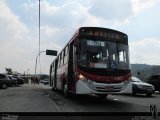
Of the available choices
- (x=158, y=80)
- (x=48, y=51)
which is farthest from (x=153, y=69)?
(x=158, y=80)

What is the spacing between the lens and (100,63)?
48.6ft

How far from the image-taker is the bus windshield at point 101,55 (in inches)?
583

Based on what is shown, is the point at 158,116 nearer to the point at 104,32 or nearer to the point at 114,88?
the point at 114,88

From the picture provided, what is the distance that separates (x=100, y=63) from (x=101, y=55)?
39 centimetres

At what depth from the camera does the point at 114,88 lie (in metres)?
14.8

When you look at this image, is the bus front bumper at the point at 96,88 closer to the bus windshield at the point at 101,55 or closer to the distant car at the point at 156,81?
the bus windshield at the point at 101,55

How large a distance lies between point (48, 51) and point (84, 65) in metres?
58.6

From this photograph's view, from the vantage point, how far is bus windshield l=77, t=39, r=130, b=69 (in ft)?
48.6

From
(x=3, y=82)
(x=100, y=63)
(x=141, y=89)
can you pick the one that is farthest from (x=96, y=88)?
(x=3, y=82)

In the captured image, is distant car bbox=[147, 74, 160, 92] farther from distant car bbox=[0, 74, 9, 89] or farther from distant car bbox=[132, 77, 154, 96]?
distant car bbox=[0, 74, 9, 89]

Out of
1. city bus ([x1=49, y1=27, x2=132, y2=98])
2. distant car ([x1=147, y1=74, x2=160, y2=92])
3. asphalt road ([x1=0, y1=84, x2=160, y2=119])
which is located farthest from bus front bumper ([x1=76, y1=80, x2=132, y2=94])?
distant car ([x1=147, y1=74, x2=160, y2=92])

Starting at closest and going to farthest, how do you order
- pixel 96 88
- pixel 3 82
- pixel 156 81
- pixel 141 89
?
pixel 96 88, pixel 141 89, pixel 156 81, pixel 3 82

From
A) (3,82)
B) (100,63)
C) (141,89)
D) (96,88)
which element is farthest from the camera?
(3,82)

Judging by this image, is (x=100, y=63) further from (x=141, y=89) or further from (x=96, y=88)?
(x=141, y=89)
